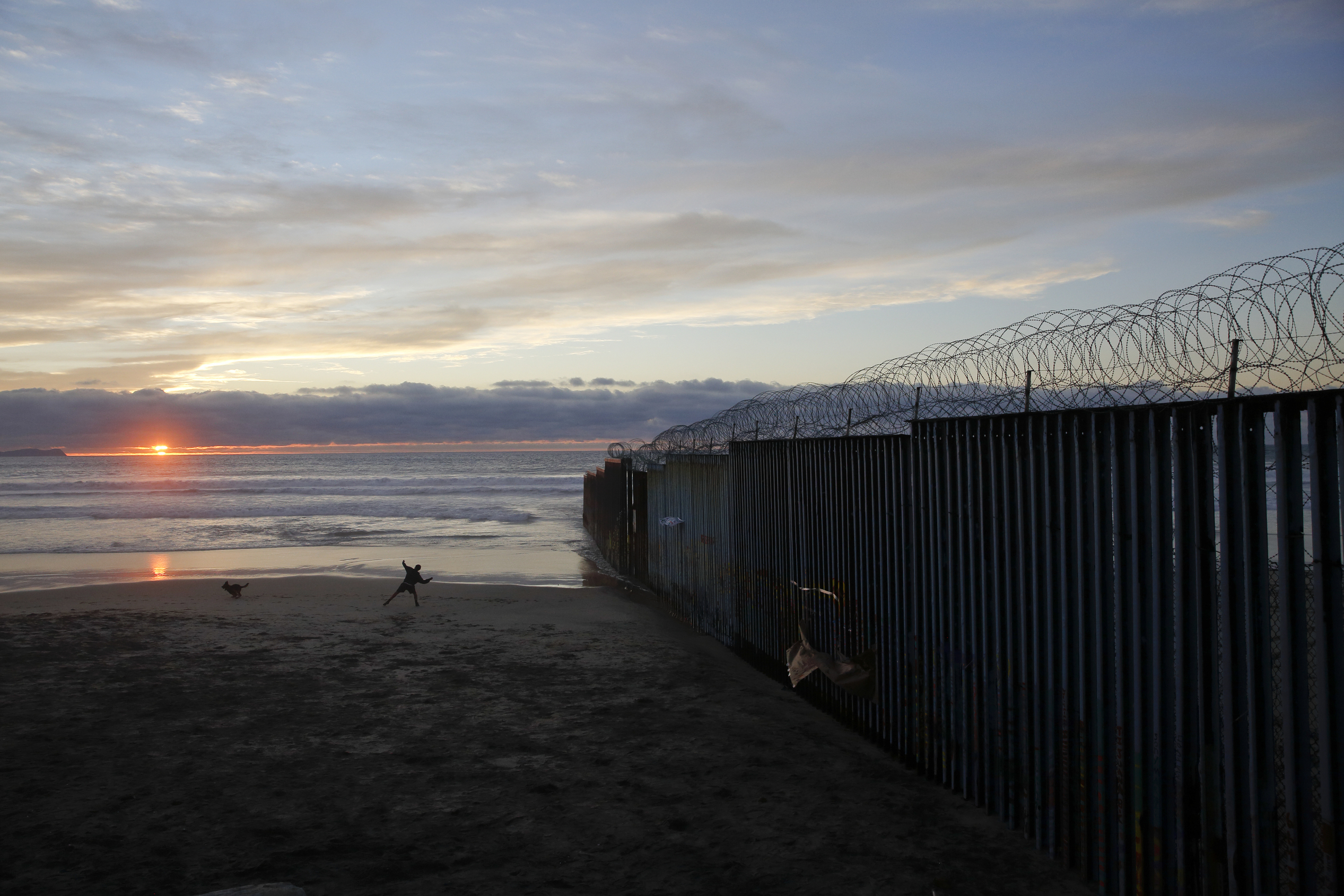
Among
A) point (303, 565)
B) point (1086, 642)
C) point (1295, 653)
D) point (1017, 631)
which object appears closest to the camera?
point (1295, 653)

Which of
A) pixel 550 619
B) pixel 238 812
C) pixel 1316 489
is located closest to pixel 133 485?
pixel 550 619

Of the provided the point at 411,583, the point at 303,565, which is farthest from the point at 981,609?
the point at 303,565

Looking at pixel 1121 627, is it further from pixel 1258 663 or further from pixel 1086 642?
pixel 1258 663

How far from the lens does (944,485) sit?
19.3 ft

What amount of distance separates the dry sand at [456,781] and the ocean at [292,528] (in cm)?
862

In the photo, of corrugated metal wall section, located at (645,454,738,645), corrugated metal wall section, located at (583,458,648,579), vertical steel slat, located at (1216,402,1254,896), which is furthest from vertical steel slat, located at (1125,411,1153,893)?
corrugated metal wall section, located at (583,458,648,579)

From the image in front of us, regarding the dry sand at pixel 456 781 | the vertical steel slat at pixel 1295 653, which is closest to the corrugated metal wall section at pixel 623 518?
the dry sand at pixel 456 781

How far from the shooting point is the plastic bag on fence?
22.5 feet

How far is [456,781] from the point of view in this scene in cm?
610

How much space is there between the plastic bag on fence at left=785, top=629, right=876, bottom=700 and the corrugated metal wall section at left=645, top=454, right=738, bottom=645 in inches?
102

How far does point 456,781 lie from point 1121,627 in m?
4.40

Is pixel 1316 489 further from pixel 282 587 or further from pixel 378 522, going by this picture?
pixel 378 522

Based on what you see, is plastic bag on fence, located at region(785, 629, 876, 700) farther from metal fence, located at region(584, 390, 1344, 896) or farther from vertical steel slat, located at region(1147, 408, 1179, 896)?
vertical steel slat, located at region(1147, 408, 1179, 896)

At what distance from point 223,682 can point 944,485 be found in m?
7.47
